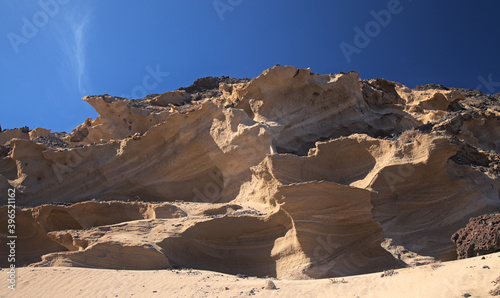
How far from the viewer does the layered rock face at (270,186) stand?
798 cm

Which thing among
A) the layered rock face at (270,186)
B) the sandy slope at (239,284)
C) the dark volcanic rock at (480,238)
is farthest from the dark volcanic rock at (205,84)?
the dark volcanic rock at (480,238)

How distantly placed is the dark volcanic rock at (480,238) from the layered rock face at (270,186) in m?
1.94

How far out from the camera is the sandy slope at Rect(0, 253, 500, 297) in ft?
16.8

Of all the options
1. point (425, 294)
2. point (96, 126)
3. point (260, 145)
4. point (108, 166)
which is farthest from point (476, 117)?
point (96, 126)

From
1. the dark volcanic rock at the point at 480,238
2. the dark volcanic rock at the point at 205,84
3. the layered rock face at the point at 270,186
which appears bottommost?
the dark volcanic rock at the point at 480,238

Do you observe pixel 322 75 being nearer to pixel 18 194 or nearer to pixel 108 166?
pixel 108 166

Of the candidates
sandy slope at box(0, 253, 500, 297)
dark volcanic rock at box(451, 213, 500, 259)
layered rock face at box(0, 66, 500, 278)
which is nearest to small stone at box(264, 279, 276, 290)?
sandy slope at box(0, 253, 500, 297)

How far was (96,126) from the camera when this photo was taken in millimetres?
17984

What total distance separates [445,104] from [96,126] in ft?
50.4

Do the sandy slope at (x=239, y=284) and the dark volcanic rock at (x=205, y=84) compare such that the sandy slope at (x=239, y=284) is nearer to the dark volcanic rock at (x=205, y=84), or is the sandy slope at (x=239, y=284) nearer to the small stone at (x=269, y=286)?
Result: the small stone at (x=269, y=286)

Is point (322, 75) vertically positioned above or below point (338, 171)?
above

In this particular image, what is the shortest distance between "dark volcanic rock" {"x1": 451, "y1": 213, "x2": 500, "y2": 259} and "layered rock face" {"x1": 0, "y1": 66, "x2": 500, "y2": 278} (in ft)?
6.38

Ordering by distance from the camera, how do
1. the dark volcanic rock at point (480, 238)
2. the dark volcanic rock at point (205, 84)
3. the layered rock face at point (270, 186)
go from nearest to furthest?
the dark volcanic rock at point (480, 238)
the layered rock face at point (270, 186)
the dark volcanic rock at point (205, 84)

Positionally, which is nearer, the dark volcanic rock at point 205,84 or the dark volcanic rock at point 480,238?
the dark volcanic rock at point 480,238
